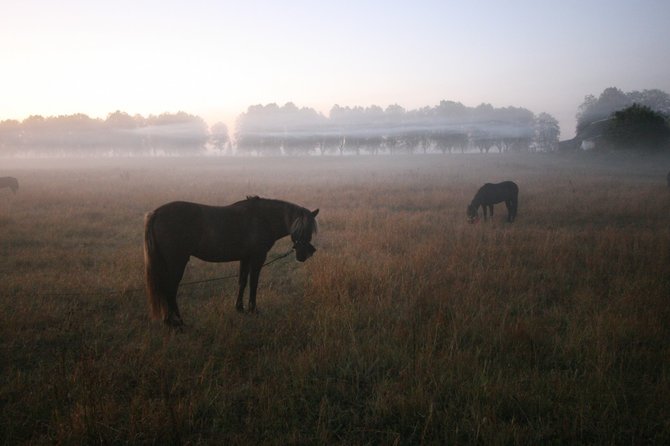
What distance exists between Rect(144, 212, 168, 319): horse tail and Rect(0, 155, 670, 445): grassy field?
34cm

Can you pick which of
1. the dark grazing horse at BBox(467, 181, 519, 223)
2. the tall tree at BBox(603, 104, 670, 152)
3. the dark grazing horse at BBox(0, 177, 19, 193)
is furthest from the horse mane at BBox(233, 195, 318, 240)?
the tall tree at BBox(603, 104, 670, 152)

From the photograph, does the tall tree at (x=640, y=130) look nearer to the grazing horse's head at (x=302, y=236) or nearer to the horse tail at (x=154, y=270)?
the grazing horse's head at (x=302, y=236)

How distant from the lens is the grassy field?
10.5ft

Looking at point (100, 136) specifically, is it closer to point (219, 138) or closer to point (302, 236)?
point (219, 138)

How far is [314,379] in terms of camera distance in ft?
12.8

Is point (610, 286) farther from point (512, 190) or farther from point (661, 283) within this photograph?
point (512, 190)

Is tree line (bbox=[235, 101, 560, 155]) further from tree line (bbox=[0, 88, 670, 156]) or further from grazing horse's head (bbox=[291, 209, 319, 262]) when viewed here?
grazing horse's head (bbox=[291, 209, 319, 262])

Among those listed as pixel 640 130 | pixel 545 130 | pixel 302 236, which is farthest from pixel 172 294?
pixel 545 130

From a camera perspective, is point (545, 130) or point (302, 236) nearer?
point (302, 236)

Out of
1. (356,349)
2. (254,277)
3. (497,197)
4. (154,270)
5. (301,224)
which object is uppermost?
(301,224)

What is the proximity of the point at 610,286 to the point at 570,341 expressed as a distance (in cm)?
311

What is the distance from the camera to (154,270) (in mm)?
5164

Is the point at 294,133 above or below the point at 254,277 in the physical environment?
above

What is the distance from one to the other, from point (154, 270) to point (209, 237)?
90 centimetres
